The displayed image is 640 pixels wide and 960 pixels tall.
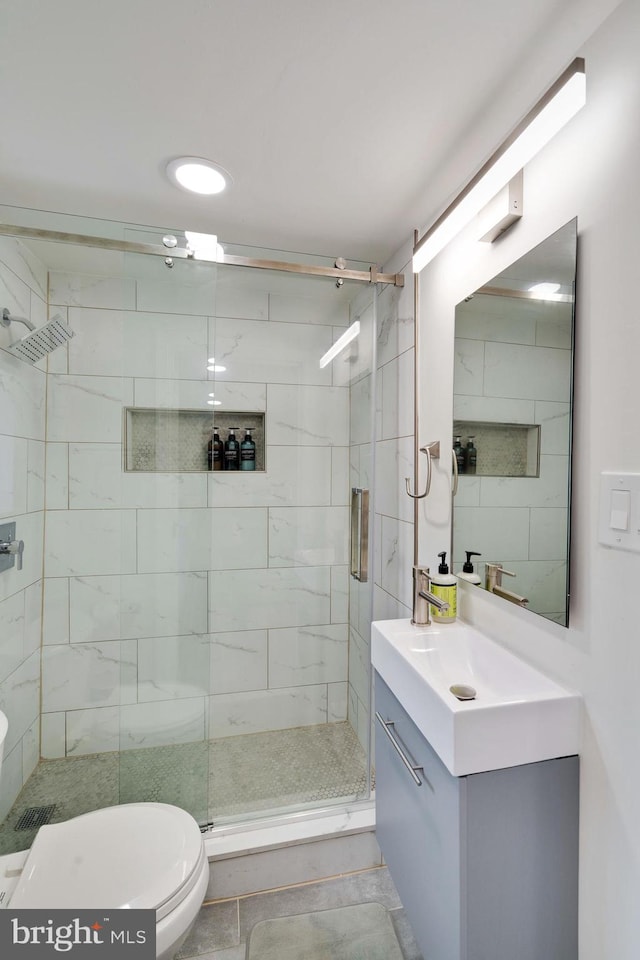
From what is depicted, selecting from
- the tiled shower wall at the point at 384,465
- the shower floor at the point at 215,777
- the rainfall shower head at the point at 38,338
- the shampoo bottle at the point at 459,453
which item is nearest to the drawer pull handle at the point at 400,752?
the tiled shower wall at the point at 384,465

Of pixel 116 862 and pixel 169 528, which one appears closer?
pixel 116 862

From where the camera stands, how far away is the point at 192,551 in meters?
1.67

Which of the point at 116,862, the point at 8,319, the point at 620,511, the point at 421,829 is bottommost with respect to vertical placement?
the point at 116,862

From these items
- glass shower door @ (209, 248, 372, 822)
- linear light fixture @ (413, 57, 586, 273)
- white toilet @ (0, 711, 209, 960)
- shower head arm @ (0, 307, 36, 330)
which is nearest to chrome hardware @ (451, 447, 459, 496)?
linear light fixture @ (413, 57, 586, 273)

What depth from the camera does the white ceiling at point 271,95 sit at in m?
0.88

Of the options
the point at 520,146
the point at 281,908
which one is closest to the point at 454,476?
the point at 520,146

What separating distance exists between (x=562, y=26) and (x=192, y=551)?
1.78 metres

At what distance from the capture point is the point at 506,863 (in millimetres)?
900

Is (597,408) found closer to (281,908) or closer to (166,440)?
(166,440)

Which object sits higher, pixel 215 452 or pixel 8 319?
pixel 8 319

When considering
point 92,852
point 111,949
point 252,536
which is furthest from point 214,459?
point 111,949

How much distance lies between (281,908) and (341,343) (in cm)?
228

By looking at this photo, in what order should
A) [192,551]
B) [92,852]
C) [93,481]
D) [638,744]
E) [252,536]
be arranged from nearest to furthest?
[638,744] < [92,852] < [192,551] < [93,481] < [252,536]

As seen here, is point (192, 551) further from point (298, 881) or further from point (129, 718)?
point (298, 881)
